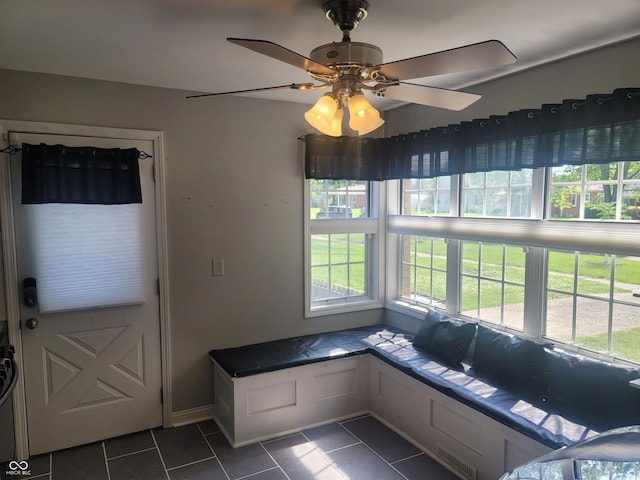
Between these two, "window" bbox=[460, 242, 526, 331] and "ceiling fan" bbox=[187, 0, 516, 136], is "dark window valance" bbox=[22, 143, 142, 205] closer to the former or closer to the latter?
"ceiling fan" bbox=[187, 0, 516, 136]

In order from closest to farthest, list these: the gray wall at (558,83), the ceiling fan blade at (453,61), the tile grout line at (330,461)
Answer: the ceiling fan blade at (453,61) → the gray wall at (558,83) → the tile grout line at (330,461)

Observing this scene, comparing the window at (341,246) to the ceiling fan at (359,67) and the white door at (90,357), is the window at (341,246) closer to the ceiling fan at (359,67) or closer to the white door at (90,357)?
the white door at (90,357)

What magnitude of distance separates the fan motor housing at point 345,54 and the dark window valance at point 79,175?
181 cm

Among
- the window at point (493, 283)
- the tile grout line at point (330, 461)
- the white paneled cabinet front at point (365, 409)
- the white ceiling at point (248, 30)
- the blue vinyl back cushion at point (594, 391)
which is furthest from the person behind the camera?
the window at point (493, 283)

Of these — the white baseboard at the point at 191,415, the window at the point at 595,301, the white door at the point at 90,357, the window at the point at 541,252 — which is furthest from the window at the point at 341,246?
the window at the point at 595,301

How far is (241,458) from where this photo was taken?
283cm

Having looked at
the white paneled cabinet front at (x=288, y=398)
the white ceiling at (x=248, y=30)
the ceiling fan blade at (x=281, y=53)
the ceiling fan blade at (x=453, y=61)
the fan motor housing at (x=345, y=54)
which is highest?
the white ceiling at (x=248, y=30)

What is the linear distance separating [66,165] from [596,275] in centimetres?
326

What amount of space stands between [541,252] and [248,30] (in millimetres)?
2152

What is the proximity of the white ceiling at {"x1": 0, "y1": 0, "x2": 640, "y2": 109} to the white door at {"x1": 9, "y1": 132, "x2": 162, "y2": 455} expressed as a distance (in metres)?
0.66

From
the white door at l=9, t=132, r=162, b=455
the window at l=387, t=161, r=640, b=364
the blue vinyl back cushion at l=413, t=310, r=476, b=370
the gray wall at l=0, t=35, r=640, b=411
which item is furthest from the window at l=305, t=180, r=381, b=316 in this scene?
the white door at l=9, t=132, r=162, b=455

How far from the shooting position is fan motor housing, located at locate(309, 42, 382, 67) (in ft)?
5.29

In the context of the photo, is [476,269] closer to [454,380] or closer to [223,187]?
[454,380]

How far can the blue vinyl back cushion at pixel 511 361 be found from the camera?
8.43 feet
